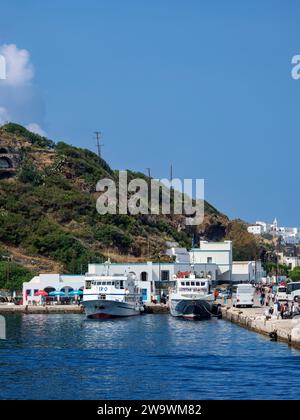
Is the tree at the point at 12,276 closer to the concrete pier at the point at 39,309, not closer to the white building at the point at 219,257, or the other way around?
the concrete pier at the point at 39,309

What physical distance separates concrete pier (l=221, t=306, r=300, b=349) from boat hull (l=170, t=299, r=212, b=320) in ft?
5.05

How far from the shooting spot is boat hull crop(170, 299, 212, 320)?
235ft

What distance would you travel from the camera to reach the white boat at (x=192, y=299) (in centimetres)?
7188

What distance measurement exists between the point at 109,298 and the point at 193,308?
6.54 metres

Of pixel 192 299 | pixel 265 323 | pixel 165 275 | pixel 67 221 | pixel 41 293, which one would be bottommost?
pixel 265 323

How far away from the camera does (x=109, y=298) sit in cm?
7319

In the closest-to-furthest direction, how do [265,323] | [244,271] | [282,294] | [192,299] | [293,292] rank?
1. [265,323]
2. [192,299]
3. [293,292]
4. [282,294]
5. [244,271]

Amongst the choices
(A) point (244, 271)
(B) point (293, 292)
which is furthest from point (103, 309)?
(A) point (244, 271)

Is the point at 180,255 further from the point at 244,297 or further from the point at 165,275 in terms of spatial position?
the point at 244,297

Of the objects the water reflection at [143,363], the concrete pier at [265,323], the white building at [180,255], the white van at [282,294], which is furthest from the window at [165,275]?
the water reflection at [143,363]

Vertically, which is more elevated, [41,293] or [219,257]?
[219,257]

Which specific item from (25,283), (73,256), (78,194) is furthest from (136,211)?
(25,283)
